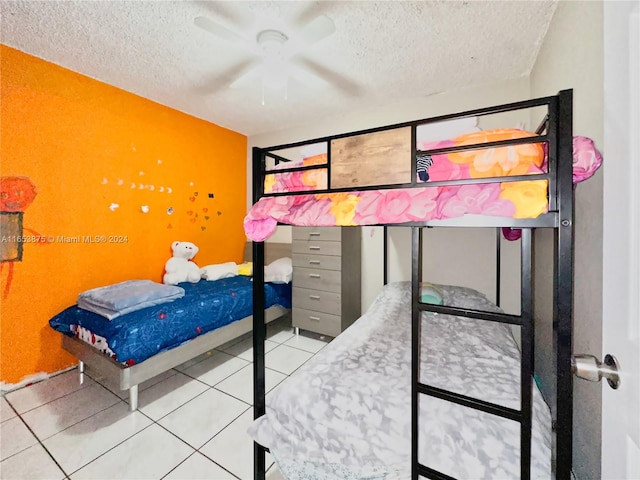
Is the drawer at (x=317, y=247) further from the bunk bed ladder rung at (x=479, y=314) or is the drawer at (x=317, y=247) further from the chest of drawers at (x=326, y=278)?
the bunk bed ladder rung at (x=479, y=314)

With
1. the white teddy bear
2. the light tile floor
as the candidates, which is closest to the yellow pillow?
the white teddy bear

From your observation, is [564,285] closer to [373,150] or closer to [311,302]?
[373,150]

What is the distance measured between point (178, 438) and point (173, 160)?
2.64 m

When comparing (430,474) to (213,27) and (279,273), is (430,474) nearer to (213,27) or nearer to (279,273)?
(213,27)

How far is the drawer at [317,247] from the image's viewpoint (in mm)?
2691

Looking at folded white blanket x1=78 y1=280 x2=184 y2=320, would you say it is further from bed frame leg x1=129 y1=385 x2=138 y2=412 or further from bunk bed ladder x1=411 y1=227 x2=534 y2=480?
bunk bed ladder x1=411 y1=227 x2=534 y2=480

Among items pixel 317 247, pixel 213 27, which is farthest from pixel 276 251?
pixel 213 27

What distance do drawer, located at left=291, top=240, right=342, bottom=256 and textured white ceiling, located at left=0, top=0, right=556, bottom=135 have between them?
4.90ft

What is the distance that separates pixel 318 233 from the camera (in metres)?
2.78

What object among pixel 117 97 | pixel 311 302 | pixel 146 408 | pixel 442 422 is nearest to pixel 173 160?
pixel 117 97

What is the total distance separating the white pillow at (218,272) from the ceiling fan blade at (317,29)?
236 cm

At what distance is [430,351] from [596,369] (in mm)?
957

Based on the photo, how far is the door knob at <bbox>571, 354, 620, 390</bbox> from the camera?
0.46 m
